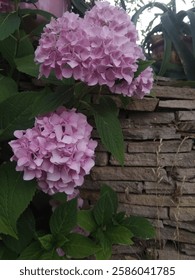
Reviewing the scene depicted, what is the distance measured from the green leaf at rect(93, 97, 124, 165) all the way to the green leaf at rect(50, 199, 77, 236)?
0.14 m

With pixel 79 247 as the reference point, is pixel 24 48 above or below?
above

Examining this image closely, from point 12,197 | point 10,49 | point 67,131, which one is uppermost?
point 10,49

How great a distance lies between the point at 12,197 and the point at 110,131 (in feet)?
0.82

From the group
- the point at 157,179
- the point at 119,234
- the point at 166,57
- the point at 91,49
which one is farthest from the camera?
the point at 166,57

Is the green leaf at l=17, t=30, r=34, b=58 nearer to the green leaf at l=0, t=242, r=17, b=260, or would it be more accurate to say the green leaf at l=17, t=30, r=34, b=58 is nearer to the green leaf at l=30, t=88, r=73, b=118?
the green leaf at l=30, t=88, r=73, b=118

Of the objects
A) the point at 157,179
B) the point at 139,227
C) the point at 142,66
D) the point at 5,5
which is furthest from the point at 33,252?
the point at 5,5

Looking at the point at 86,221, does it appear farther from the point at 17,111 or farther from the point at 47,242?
the point at 17,111

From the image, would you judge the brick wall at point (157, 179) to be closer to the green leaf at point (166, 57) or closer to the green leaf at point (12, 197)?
the green leaf at point (166, 57)

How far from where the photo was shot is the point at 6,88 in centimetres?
83

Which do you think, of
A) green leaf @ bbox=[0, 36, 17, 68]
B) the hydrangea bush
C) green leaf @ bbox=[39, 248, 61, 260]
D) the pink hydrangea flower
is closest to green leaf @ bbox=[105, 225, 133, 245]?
the hydrangea bush

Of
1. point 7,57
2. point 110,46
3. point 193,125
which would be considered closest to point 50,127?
point 110,46

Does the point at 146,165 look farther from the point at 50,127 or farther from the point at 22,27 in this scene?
the point at 22,27

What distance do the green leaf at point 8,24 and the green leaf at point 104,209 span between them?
440 mm

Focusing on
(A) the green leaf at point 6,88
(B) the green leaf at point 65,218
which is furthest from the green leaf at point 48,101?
(B) the green leaf at point 65,218
